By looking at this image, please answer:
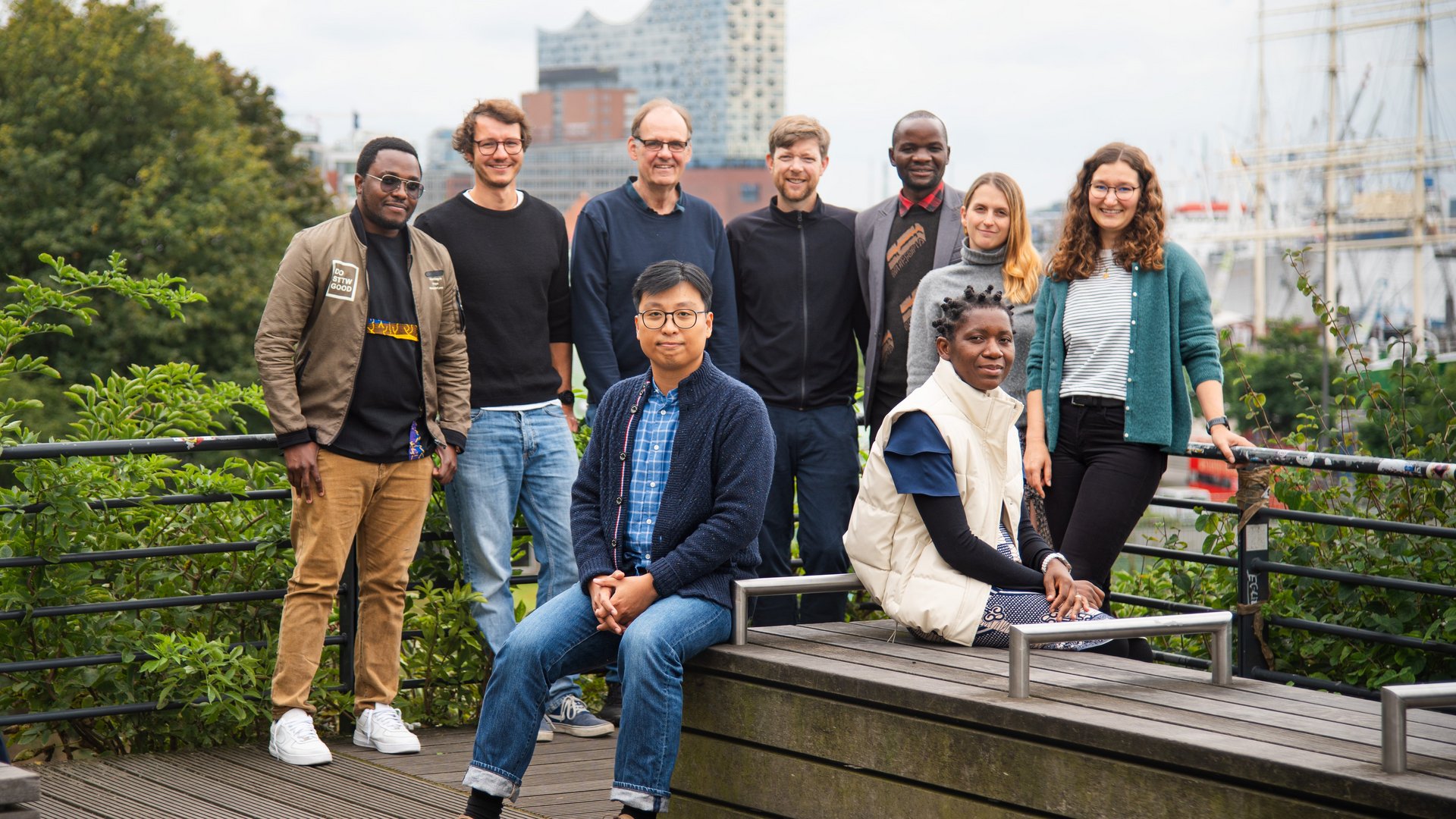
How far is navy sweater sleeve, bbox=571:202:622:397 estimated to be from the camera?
17.7 feet

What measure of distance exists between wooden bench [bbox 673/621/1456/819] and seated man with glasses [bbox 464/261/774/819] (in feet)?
0.66

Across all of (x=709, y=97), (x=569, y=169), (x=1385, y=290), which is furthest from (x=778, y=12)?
(x=1385, y=290)

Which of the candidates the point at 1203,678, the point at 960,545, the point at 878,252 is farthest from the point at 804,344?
the point at 1203,678

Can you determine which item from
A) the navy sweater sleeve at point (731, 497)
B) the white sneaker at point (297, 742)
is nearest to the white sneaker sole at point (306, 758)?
the white sneaker at point (297, 742)

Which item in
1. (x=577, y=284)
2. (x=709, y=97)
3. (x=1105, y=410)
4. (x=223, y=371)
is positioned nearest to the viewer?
(x=1105, y=410)

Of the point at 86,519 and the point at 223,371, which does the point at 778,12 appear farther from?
the point at 86,519

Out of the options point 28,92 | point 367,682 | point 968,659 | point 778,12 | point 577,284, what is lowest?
point 367,682

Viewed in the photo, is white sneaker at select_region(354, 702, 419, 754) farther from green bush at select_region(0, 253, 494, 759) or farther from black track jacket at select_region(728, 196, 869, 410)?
black track jacket at select_region(728, 196, 869, 410)

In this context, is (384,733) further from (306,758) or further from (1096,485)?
(1096,485)

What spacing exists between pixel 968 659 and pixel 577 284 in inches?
94.0

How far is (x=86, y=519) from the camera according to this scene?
16.6ft

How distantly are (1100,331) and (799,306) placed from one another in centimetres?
130

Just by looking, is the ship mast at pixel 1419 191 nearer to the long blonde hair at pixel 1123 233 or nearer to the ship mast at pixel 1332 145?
the ship mast at pixel 1332 145

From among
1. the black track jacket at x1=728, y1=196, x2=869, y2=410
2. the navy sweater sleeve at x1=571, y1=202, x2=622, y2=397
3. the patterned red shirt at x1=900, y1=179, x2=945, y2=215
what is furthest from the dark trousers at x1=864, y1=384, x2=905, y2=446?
the navy sweater sleeve at x1=571, y1=202, x2=622, y2=397
